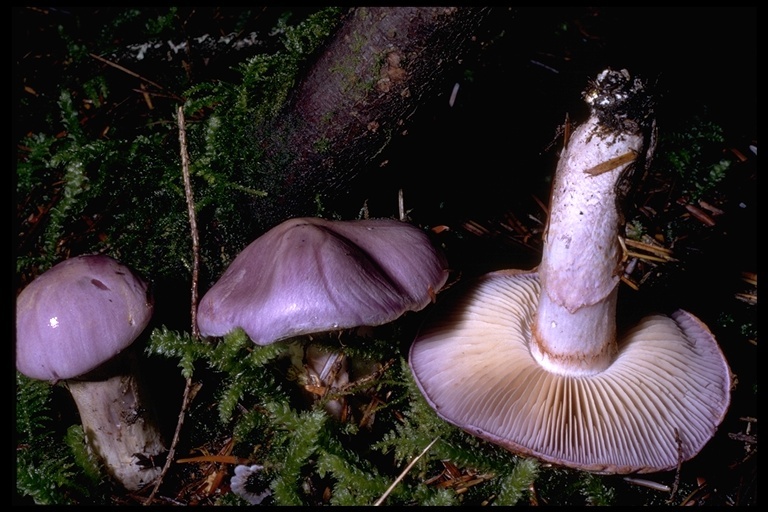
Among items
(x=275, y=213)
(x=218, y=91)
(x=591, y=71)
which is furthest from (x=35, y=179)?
(x=591, y=71)

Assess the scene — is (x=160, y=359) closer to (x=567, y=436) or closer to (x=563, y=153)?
(x=567, y=436)

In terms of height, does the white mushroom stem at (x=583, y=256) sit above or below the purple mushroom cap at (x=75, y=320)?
above

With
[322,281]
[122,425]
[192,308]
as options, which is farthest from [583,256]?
[122,425]

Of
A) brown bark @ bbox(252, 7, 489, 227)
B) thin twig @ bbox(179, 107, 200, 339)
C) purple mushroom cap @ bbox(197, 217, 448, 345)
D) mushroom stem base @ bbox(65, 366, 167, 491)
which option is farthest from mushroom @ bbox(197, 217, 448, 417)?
mushroom stem base @ bbox(65, 366, 167, 491)

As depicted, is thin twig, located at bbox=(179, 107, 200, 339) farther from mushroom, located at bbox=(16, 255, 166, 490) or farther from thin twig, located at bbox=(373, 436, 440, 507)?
thin twig, located at bbox=(373, 436, 440, 507)

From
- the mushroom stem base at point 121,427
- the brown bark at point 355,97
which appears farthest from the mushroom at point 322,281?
the mushroom stem base at point 121,427

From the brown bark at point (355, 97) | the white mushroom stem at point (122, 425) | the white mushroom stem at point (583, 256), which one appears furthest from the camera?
the white mushroom stem at point (122, 425)

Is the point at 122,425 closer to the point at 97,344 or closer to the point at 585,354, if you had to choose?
the point at 97,344

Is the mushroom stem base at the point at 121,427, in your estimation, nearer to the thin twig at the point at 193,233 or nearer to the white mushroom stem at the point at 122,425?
the white mushroom stem at the point at 122,425
